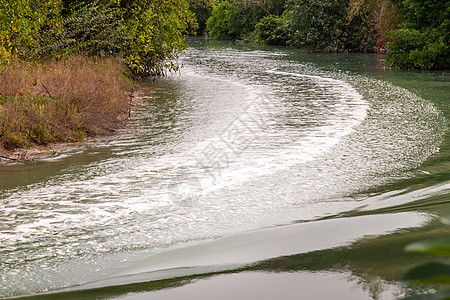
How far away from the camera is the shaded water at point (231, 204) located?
4.57 meters

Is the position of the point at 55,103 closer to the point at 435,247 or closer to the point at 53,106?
the point at 53,106

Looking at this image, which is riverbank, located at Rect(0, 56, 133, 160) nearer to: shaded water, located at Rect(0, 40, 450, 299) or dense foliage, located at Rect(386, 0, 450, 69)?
shaded water, located at Rect(0, 40, 450, 299)

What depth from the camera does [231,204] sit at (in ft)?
22.0

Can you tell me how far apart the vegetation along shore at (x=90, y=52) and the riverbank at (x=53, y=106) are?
0.02 meters

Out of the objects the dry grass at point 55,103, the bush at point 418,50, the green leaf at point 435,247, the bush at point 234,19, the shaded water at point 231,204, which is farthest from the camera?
the bush at point 234,19

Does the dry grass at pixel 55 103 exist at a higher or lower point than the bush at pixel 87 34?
lower

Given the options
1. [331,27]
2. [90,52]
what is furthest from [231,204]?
[331,27]

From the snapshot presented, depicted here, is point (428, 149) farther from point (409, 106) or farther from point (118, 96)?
point (118, 96)

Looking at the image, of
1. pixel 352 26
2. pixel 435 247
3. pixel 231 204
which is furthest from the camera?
pixel 352 26

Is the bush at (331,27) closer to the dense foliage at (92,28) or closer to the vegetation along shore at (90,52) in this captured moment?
the vegetation along shore at (90,52)

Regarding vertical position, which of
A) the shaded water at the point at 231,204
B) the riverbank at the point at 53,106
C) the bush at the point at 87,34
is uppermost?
the bush at the point at 87,34

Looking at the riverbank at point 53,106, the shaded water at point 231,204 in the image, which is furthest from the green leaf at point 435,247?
the riverbank at point 53,106

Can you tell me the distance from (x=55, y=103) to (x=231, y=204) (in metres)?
4.88

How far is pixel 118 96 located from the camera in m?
12.5
